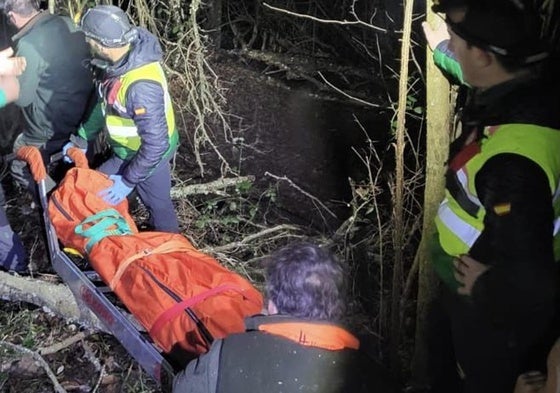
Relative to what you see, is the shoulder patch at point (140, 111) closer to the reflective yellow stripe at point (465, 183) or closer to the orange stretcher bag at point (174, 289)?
the orange stretcher bag at point (174, 289)

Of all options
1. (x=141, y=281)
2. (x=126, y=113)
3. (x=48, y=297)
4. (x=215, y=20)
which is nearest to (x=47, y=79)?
(x=126, y=113)

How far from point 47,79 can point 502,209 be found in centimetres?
340

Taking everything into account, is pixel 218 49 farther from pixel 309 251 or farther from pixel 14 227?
pixel 309 251

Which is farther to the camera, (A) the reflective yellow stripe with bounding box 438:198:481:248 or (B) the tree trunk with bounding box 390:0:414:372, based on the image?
(B) the tree trunk with bounding box 390:0:414:372

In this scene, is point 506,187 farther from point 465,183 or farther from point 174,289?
point 174,289

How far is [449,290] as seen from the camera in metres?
2.53

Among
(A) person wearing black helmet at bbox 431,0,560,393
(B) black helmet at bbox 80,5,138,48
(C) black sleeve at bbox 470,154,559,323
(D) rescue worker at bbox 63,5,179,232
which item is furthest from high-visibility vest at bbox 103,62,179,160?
(C) black sleeve at bbox 470,154,559,323

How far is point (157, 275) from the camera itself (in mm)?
3273

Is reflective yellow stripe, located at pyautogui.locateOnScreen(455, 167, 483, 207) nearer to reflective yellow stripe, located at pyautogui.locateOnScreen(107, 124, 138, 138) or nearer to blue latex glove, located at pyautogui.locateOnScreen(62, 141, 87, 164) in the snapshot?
reflective yellow stripe, located at pyautogui.locateOnScreen(107, 124, 138, 138)

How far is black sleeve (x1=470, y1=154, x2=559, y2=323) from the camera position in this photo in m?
2.02

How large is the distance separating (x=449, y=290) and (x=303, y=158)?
4.36m

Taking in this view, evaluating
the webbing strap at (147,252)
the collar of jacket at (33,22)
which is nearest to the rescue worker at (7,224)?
the collar of jacket at (33,22)

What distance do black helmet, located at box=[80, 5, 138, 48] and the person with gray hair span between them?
194 cm

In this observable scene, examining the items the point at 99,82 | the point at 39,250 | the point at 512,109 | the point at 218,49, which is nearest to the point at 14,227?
the point at 39,250
